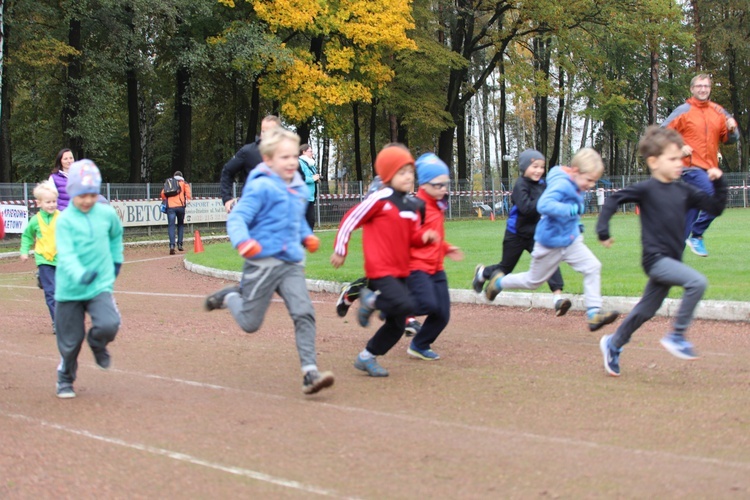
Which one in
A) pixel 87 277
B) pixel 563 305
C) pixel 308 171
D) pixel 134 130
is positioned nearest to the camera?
pixel 87 277

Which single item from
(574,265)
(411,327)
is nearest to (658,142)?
(574,265)

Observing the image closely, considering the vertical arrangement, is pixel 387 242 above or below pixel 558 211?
below

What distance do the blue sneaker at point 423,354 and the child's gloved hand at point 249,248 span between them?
2.28 meters

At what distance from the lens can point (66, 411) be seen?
20.6 feet

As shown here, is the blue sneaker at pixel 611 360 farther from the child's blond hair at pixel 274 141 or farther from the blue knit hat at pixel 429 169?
the child's blond hair at pixel 274 141

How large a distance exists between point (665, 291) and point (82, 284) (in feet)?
14.3

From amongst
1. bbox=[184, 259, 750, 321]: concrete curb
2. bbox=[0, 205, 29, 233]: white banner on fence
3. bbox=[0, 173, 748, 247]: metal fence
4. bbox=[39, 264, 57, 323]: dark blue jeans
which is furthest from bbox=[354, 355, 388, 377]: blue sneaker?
bbox=[0, 173, 748, 247]: metal fence

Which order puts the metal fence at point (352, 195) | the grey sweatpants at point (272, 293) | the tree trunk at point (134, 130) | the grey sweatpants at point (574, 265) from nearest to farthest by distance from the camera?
1. the grey sweatpants at point (272, 293)
2. the grey sweatpants at point (574, 265)
3. the metal fence at point (352, 195)
4. the tree trunk at point (134, 130)

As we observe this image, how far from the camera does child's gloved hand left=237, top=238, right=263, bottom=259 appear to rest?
6184 mm

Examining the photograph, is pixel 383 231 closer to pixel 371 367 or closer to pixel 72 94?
pixel 371 367

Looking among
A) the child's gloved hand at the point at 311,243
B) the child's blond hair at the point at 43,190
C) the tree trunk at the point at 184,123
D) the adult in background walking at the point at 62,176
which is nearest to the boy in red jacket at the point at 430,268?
the child's gloved hand at the point at 311,243

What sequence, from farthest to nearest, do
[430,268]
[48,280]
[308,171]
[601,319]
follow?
[308,171] < [48,280] < [601,319] < [430,268]

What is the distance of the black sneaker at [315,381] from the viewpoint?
6.17 m

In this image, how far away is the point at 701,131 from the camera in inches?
434
